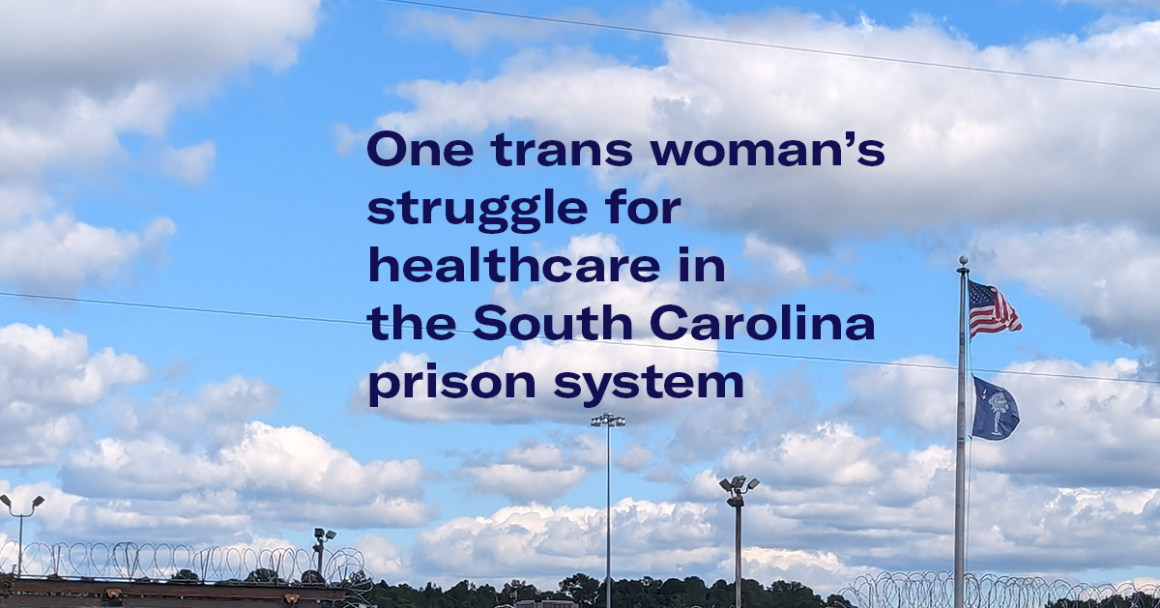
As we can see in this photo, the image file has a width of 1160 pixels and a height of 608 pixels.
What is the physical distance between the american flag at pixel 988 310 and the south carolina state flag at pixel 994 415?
2216 mm

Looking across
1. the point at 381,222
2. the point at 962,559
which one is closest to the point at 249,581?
the point at 381,222

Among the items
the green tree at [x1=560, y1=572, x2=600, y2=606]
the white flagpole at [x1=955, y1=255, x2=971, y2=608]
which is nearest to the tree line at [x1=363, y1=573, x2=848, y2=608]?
the green tree at [x1=560, y1=572, x2=600, y2=606]

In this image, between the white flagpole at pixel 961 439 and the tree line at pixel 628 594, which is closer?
the white flagpole at pixel 961 439

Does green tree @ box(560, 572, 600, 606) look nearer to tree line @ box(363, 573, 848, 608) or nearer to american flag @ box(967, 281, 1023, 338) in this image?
tree line @ box(363, 573, 848, 608)

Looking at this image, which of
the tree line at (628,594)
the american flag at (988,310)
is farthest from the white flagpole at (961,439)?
the tree line at (628,594)

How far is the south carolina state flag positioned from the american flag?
7.27 ft

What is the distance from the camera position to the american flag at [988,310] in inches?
1745

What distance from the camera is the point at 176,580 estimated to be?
81750 millimetres

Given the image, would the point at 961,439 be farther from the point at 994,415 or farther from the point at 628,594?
the point at 628,594

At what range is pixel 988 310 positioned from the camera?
1743 inches

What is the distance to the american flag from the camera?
44312 mm

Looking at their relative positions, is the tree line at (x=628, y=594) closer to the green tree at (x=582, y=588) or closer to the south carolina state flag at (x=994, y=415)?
the green tree at (x=582, y=588)

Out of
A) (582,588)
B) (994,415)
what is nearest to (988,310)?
(994,415)

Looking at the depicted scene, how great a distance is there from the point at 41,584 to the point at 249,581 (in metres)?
10.8
